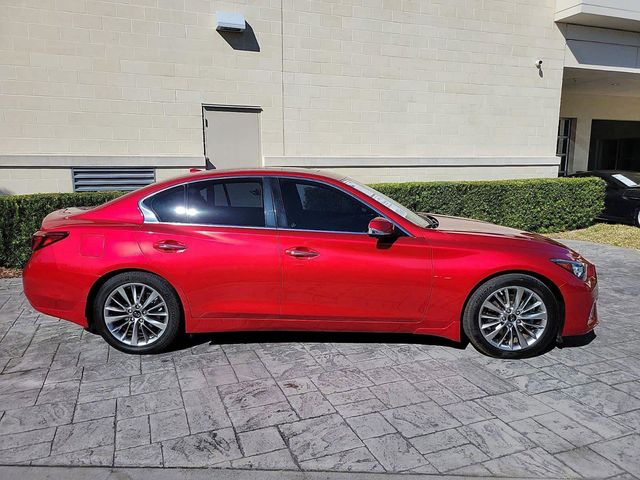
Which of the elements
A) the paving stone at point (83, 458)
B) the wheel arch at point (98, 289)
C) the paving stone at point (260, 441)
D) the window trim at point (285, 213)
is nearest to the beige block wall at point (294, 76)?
the wheel arch at point (98, 289)

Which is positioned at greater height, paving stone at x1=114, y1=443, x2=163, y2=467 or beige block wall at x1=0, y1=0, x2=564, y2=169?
beige block wall at x1=0, y1=0, x2=564, y2=169

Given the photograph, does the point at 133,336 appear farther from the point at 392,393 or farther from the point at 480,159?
the point at 480,159

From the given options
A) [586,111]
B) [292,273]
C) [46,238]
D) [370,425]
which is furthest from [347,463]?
[586,111]

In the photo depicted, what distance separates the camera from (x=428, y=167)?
1077 cm

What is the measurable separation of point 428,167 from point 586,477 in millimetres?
8655

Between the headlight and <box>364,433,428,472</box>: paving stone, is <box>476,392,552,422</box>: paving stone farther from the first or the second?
the headlight

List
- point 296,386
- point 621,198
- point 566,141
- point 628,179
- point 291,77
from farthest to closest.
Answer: point 566,141, point 628,179, point 621,198, point 291,77, point 296,386

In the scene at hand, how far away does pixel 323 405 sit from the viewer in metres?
3.37

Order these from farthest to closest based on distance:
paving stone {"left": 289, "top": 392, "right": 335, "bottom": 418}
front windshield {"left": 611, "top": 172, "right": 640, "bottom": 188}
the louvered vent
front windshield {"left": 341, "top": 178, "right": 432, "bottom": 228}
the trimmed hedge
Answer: front windshield {"left": 611, "top": 172, "right": 640, "bottom": 188} → the trimmed hedge → the louvered vent → front windshield {"left": 341, "top": 178, "right": 432, "bottom": 228} → paving stone {"left": 289, "top": 392, "right": 335, "bottom": 418}

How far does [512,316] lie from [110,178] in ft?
23.6

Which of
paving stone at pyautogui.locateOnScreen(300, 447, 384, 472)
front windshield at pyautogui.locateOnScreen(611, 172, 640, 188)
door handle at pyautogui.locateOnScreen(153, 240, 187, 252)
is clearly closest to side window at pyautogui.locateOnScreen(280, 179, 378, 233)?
door handle at pyautogui.locateOnScreen(153, 240, 187, 252)

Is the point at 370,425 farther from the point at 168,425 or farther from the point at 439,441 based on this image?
the point at 168,425

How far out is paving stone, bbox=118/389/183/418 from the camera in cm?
329

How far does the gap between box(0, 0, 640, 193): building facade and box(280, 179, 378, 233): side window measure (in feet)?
17.3
